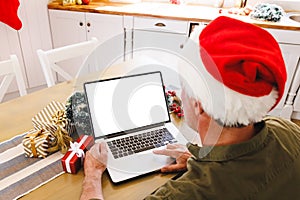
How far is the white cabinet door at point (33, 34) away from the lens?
105 inches

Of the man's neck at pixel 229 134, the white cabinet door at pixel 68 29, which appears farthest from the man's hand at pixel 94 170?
the white cabinet door at pixel 68 29

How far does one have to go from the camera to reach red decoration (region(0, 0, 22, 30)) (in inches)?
88.7

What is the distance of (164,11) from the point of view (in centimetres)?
258

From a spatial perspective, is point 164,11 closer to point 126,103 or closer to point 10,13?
point 10,13

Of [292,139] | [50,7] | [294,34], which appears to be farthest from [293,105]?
[50,7]

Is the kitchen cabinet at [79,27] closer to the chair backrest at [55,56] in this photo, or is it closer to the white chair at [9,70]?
the chair backrest at [55,56]

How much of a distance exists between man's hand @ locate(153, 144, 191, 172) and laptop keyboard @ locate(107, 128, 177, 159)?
0.04m

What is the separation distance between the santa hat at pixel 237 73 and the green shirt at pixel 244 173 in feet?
0.26

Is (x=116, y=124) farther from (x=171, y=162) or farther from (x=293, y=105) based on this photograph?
(x=293, y=105)

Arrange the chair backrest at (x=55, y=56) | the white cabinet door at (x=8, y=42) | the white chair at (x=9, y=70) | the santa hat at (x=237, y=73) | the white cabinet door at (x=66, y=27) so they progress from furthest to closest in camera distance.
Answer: the white cabinet door at (x=66, y=27) → the white cabinet door at (x=8, y=42) → the chair backrest at (x=55, y=56) → the white chair at (x=9, y=70) → the santa hat at (x=237, y=73)

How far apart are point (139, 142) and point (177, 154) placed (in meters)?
0.14

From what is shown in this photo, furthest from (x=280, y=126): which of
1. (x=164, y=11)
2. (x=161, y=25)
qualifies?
(x=164, y=11)

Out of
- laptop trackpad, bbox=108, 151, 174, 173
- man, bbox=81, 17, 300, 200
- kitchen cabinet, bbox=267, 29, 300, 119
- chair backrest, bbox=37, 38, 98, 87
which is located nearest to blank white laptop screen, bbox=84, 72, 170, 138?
laptop trackpad, bbox=108, 151, 174, 173

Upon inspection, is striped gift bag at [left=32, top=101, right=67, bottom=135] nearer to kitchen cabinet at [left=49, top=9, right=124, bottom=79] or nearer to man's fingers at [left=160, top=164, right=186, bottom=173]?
man's fingers at [left=160, top=164, right=186, bottom=173]
